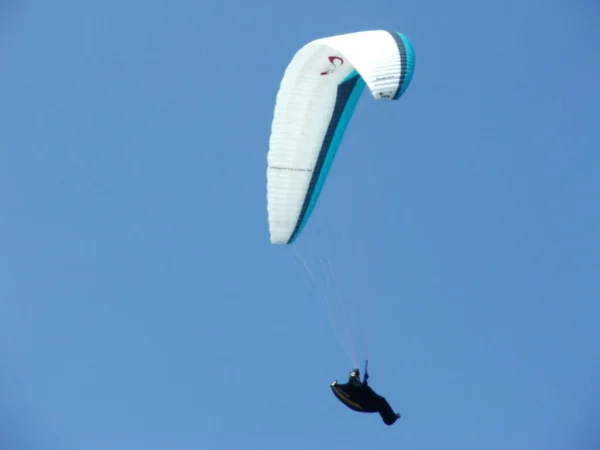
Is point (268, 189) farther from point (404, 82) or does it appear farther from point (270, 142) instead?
point (404, 82)

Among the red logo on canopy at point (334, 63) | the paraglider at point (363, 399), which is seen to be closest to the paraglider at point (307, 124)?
the red logo on canopy at point (334, 63)

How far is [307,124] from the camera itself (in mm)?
23016

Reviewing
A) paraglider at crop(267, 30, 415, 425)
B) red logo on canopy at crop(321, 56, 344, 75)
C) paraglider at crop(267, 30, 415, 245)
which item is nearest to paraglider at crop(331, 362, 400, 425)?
paraglider at crop(267, 30, 415, 425)

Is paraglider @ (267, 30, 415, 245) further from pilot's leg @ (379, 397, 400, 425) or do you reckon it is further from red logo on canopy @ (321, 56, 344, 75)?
pilot's leg @ (379, 397, 400, 425)

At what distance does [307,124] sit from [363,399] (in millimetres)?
5175

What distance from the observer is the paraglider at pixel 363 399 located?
2184 cm

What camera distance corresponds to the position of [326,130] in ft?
76.3

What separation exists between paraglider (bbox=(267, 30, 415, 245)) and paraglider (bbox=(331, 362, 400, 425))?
3.43 metres

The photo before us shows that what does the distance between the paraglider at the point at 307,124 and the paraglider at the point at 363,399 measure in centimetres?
343

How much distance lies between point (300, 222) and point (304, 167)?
1158mm

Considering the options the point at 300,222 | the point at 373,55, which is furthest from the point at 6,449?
the point at 373,55

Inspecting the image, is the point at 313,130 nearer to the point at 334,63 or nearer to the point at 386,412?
the point at 334,63

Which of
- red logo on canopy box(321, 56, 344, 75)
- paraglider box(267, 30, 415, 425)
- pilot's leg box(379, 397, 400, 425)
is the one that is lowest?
pilot's leg box(379, 397, 400, 425)

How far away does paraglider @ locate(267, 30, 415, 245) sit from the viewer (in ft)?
72.7
